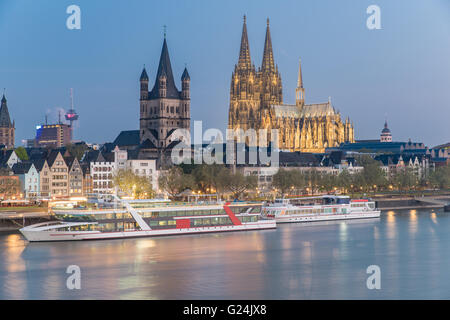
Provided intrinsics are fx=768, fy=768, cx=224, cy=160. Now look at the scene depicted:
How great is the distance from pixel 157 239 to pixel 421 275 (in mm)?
20018

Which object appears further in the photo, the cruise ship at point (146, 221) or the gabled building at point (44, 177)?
the gabled building at point (44, 177)

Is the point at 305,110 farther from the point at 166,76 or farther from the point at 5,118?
the point at 5,118

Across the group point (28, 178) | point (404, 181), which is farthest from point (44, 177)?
point (404, 181)

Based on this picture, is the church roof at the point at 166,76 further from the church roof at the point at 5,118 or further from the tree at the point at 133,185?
the church roof at the point at 5,118

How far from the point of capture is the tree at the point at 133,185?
250ft

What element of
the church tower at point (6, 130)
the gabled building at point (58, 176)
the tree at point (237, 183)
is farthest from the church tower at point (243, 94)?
the gabled building at point (58, 176)

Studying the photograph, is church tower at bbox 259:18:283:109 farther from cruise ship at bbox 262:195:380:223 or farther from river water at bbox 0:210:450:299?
Result: river water at bbox 0:210:450:299

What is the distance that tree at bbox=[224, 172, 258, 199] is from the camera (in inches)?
3233

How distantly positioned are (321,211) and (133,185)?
1909cm

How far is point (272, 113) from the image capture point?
14300 cm

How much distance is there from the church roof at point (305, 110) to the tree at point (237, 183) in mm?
60599

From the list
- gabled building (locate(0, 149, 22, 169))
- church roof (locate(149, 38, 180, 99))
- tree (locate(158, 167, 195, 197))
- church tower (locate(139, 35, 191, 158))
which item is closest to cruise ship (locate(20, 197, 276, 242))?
tree (locate(158, 167, 195, 197))
